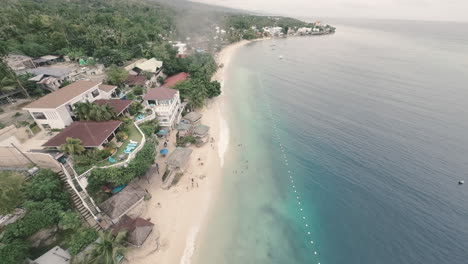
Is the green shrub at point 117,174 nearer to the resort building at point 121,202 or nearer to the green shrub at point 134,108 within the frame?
the resort building at point 121,202

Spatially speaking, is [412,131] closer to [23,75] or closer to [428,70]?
[428,70]

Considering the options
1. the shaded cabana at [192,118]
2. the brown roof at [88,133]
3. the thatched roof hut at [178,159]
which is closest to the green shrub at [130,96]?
the shaded cabana at [192,118]

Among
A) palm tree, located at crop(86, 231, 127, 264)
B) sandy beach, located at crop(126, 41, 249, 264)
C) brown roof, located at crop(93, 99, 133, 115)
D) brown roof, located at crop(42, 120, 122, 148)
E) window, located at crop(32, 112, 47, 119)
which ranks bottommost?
sandy beach, located at crop(126, 41, 249, 264)

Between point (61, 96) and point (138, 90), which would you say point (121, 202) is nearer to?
point (61, 96)

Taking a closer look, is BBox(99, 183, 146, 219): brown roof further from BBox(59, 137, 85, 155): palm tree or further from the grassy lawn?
BBox(59, 137, 85, 155): palm tree

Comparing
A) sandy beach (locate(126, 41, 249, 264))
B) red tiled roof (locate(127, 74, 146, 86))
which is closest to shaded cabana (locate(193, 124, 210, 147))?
sandy beach (locate(126, 41, 249, 264))

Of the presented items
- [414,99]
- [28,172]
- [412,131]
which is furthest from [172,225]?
[414,99]

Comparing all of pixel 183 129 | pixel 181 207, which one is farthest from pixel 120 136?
pixel 181 207
